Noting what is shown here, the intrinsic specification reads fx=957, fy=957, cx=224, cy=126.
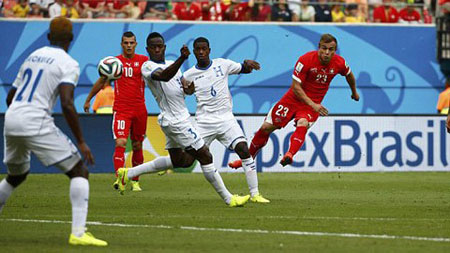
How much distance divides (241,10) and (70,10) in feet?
15.7

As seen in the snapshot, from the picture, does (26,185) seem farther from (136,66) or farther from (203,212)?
(203,212)

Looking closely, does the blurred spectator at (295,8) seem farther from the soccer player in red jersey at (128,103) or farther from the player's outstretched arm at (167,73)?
the player's outstretched arm at (167,73)

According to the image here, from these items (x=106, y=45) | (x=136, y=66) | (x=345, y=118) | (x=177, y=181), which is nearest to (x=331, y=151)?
(x=345, y=118)

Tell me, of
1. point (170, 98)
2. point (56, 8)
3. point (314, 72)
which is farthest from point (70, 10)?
point (170, 98)

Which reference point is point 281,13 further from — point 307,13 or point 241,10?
point 241,10

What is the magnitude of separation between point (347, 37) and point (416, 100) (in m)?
2.81

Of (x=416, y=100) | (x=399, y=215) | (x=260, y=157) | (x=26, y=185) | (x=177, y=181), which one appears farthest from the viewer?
(x=416, y=100)

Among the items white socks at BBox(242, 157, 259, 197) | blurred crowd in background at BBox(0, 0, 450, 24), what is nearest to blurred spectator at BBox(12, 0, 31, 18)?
blurred crowd in background at BBox(0, 0, 450, 24)

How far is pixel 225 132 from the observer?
44.8 ft

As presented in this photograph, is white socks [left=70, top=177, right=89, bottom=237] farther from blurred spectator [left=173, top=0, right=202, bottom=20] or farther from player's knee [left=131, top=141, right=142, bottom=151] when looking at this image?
blurred spectator [left=173, top=0, right=202, bottom=20]

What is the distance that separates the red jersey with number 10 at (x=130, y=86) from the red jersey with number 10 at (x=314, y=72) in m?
2.41

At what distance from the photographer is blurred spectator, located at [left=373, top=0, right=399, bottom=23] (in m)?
28.0

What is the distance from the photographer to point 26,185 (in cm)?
1650

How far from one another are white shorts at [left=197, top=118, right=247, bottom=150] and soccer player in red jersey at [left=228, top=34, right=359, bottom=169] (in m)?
0.85
